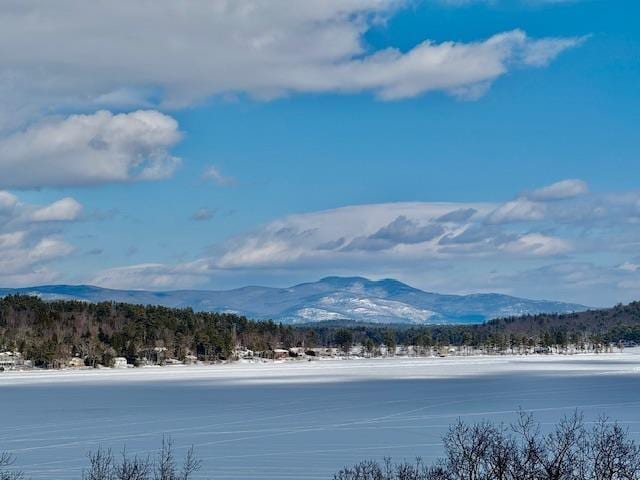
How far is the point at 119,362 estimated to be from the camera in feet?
469

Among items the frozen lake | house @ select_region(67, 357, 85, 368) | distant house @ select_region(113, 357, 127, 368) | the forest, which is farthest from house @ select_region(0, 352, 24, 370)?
the frozen lake

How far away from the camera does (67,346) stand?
5586 inches

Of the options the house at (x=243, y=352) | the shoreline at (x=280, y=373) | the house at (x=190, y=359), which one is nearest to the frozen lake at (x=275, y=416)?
the shoreline at (x=280, y=373)

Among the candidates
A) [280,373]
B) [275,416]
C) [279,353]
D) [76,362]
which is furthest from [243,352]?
[275,416]

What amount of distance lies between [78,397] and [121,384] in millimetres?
20705

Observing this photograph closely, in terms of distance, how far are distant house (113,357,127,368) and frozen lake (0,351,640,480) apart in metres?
54.3

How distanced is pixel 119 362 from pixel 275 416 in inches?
3784

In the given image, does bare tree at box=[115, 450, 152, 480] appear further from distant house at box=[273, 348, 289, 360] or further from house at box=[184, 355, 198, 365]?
distant house at box=[273, 348, 289, 360]

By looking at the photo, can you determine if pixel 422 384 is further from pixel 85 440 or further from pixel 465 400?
pixel 85 440

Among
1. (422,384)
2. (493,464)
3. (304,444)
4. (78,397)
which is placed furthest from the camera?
(422,384)

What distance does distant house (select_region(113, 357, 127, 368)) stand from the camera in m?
140

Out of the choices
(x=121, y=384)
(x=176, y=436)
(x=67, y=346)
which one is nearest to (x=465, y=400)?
(x=176, y=436)

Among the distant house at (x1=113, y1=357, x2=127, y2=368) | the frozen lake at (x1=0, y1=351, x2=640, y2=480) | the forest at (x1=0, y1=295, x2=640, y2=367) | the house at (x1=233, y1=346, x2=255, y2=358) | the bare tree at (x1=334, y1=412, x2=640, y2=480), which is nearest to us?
the bare tree at (x1=334, y1=412, x2=640, y2=480)

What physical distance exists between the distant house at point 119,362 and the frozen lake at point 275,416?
54.3 meters
